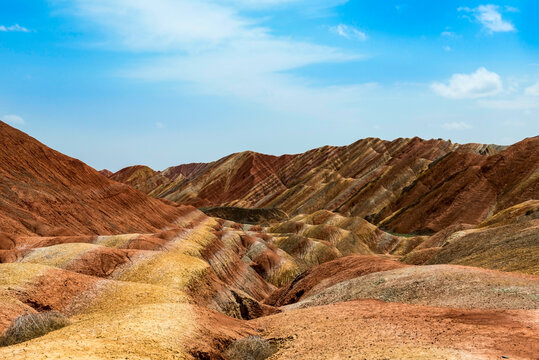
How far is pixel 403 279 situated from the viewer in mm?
29719

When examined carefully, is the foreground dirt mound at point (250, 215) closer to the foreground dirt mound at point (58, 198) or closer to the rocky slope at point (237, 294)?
the foreground dirt mound at point (58, 198)

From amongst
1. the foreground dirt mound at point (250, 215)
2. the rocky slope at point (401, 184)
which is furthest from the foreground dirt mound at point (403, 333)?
the foreground dirt mound at point (250, 215)

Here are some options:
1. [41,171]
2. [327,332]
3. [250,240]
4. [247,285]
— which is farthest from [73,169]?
[327,332]

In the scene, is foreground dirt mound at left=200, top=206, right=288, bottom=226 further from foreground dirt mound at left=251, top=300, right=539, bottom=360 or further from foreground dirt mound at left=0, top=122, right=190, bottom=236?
foreground dirt mound at left=251, top=300, right=539, bottom=360

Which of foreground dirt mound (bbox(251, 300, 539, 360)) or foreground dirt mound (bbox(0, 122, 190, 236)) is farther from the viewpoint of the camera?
foreground dirt mound (bbox(0, 122, 190, 236))

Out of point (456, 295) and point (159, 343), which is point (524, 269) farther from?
point (159, 343)

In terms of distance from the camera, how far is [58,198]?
64.7m

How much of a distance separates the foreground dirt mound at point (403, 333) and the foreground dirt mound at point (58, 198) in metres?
38.7

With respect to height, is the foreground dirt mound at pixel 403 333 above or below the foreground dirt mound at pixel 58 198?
below

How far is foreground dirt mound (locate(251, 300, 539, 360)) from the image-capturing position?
14758 mm

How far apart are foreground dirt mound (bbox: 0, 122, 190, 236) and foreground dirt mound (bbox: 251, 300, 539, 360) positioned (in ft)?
127

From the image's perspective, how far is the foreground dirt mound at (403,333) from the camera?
1476 centimetres

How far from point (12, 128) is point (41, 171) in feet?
40.0

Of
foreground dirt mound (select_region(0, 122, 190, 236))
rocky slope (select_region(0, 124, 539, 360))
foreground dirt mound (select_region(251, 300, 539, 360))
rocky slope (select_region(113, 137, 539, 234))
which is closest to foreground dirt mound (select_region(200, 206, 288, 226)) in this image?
rocky slope (select_region(113, 137, 539, 234))
